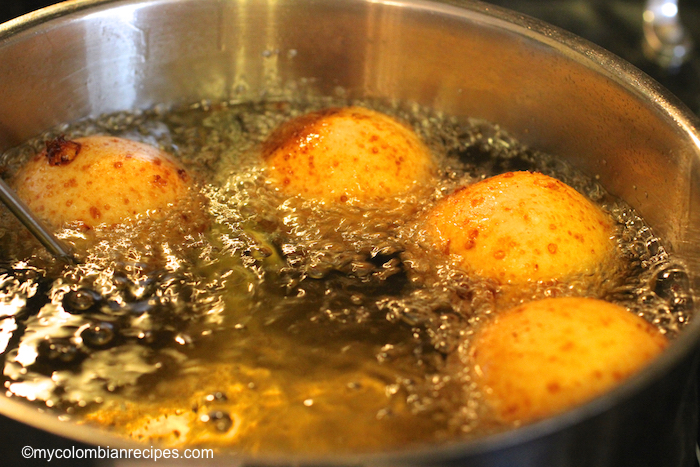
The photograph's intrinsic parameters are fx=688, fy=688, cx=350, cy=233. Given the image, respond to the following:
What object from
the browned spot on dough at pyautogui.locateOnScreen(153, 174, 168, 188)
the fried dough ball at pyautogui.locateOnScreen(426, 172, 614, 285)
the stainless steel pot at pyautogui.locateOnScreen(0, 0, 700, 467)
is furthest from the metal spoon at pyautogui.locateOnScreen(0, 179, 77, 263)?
the fried dough ball at pyautogui.locateOnScreen(426, 172, 614, 285)

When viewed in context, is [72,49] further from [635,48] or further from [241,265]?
[635,48]

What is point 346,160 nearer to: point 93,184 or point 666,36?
point 93,184

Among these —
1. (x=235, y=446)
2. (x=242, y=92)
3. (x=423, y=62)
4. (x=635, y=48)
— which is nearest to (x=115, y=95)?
(x=242, y=92)

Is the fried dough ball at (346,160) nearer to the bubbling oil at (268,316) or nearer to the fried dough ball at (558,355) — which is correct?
the bubbling oil at (268,316)

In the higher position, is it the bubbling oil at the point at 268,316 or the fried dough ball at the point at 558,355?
the fried dough ball at the point at 558,355

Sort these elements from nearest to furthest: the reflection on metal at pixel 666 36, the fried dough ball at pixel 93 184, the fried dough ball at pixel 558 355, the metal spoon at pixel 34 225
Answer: the fried dough ball at pixel 558 355, the metal spoon at pixel 34 225, the fried dough ball at pixel 93 184, the reflection on metal at pixel 666 36

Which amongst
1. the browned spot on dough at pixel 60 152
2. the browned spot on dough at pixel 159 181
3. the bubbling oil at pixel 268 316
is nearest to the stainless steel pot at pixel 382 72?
the bubbling oil at pixel 268 316

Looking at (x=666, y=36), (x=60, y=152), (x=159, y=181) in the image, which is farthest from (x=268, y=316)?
(x=666, y=36)
